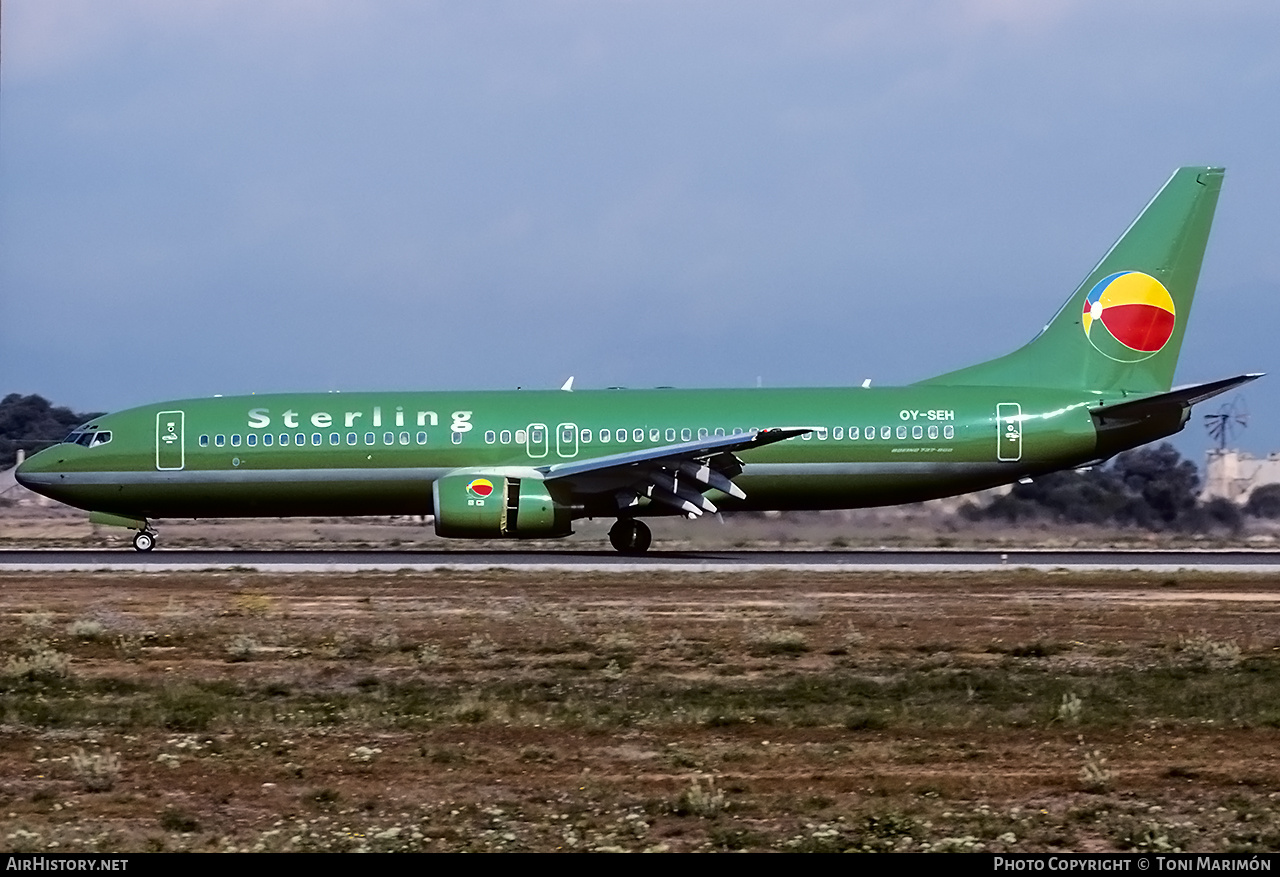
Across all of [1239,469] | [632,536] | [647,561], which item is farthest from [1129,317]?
[1239,469]

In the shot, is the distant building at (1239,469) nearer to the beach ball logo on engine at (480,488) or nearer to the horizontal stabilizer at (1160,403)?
the horizontal stabilizer at (1160,403)

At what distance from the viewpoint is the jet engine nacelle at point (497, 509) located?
31.8 metres

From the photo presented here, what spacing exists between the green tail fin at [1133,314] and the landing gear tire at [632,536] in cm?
703

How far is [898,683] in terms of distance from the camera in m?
15.5

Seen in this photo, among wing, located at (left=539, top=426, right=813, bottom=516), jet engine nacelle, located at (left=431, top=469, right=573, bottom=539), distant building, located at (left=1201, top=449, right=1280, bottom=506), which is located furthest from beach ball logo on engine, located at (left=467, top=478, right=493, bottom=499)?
distant building, located at (left=1201, top=449, right=1280, bottom=506)

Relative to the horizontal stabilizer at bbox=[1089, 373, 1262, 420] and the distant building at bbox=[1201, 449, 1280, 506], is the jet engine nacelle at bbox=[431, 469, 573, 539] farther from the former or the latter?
the distant building at bbox=[1201, 449, 1280, 506]

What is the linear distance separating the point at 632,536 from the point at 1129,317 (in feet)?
38.5

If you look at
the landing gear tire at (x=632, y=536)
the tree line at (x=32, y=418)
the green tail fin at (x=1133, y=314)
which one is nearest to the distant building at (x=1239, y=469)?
the green tail fin at (x=1133, y=314)

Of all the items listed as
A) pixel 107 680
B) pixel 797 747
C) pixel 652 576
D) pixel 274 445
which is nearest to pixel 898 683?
pixel 797 747

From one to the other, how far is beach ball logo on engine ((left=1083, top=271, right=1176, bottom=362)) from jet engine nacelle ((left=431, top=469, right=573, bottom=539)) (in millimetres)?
12490

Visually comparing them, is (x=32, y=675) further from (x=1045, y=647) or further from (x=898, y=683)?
(x=1045, y=647)

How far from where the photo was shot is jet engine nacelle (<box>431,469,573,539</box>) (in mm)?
31844

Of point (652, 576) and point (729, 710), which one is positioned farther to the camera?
point (652, 576)
